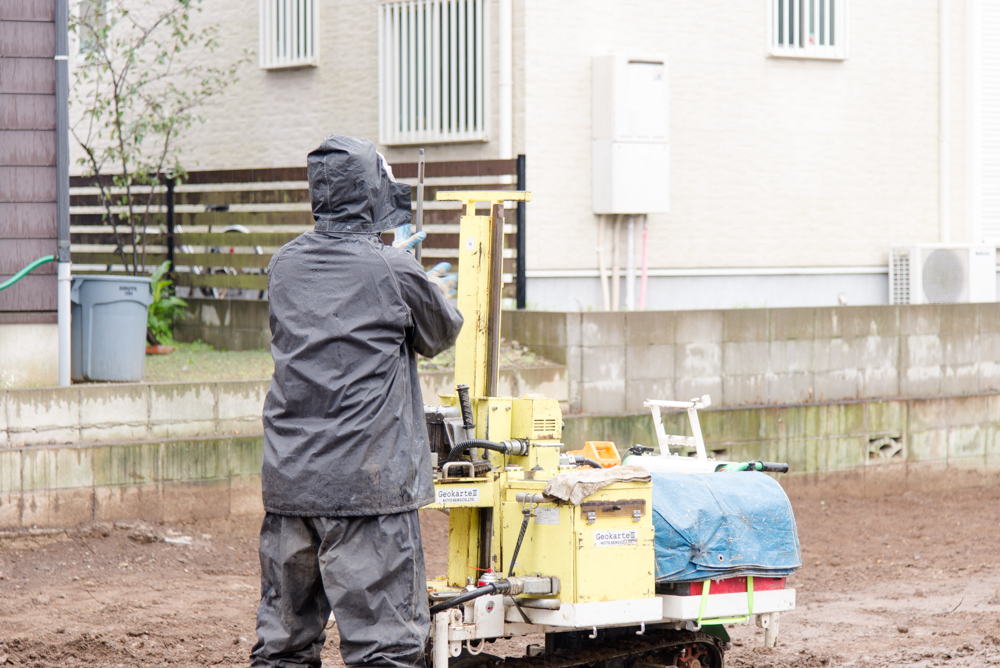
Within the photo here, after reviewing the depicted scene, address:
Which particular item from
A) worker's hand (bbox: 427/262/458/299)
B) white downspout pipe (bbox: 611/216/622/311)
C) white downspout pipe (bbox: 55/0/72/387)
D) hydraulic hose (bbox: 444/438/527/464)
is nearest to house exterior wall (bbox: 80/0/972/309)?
white downspout pipe (bbox: 611/216/622/311)

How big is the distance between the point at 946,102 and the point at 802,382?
502 centimetres

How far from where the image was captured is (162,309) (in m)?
12.9

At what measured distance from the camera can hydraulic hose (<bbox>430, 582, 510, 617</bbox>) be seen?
5.01m

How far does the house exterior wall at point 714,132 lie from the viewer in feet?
41.1

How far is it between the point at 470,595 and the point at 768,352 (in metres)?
7.24

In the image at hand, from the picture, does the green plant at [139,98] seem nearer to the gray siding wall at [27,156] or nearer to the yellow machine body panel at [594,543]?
the gray siding wall at [27,156]

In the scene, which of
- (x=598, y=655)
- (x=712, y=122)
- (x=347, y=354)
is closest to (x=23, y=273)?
(x=598, y=655)

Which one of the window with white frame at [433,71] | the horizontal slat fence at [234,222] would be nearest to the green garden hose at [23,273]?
the horizontal slat fence at [234,222]

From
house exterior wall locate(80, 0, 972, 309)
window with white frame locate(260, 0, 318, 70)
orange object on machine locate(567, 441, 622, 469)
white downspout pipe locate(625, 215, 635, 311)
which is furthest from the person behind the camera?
window with white frame locate(260, 0, 318, 70)

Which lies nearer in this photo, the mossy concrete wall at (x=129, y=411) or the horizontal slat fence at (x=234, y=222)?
the mossy concrete wall at (x=129, y=411)

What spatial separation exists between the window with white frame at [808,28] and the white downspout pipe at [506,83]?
3.15 metres

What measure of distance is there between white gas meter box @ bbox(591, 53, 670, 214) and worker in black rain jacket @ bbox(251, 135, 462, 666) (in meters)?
8.20

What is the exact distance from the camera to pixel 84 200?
48.5 ft

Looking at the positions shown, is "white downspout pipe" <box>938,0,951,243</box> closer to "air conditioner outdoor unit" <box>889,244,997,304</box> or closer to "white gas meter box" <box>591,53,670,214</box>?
"air conditioner outdoor unit" <box>889,244,997,304</box>
